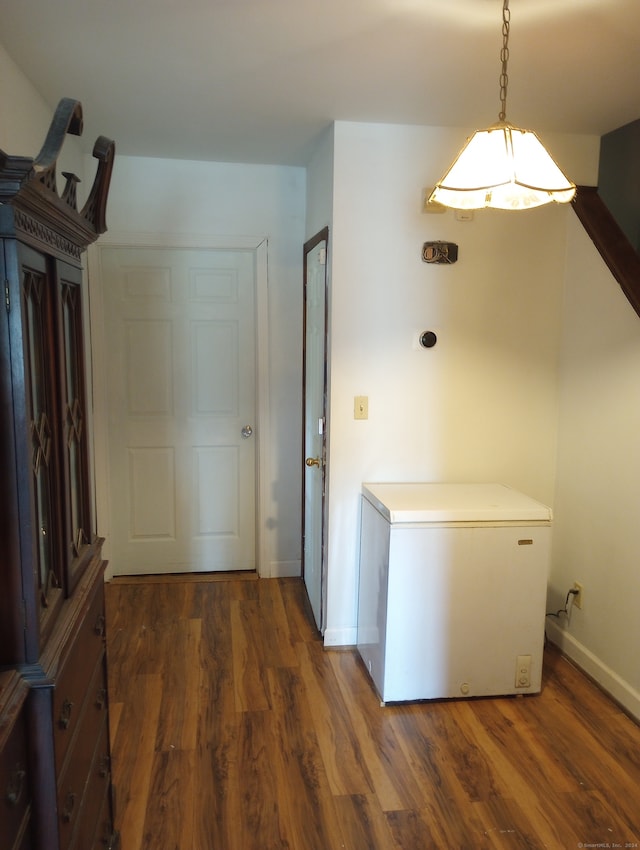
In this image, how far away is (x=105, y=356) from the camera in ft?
11.8

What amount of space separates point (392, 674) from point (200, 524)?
1.68 m

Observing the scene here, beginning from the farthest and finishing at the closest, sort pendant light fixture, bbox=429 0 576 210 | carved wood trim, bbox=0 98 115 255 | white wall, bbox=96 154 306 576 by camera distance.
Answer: white wall, bbox=96 154 306 576 → pendant light fixture, bbox=429 0 576 210 → carved wood trim, bbox=0 98 115 255

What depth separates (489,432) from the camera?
9.93 ft

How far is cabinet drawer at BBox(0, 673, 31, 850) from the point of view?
1.00m

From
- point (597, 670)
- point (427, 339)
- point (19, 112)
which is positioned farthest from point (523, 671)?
point (19, 112)

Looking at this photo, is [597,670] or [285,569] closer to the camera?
[597,670]

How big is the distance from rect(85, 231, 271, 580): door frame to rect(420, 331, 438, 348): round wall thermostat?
1098 millimetres

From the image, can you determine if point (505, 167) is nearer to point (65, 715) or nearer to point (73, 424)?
point (73, 424)

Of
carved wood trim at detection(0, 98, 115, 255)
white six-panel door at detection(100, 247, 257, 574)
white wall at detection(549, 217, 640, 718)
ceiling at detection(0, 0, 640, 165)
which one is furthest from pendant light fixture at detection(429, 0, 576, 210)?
white six-panel door at detection(100, 247, 257, 574)

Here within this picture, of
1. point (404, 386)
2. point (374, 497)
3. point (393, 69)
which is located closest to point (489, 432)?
point (404, 386)

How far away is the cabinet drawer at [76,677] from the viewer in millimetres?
1187

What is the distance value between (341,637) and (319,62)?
238 cm

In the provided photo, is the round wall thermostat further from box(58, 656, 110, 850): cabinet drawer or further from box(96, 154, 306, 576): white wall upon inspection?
box(58, 656, 110, 850): cabinet drawer

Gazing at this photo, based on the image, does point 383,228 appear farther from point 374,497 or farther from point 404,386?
point 374,497
